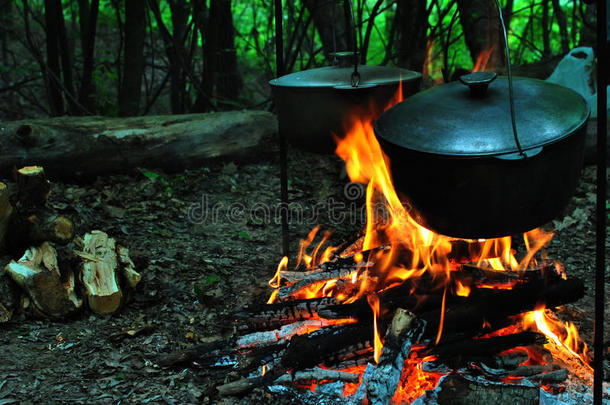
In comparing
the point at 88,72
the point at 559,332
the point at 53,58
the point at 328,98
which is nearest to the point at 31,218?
the point at 328,98

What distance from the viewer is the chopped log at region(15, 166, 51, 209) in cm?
300

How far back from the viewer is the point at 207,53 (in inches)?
250

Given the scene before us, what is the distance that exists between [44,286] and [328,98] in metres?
1.74

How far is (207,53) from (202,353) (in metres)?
4.41

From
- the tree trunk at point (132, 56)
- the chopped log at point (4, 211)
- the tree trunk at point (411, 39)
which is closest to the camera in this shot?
the chopped log at point (4, 211)

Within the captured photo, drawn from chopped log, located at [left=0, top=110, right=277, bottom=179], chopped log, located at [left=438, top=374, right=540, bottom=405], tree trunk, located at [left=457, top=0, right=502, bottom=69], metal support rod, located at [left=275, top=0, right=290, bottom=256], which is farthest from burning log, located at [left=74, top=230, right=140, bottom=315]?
tree trunk, located at [left=457, top=0, right=502, bottom=69]

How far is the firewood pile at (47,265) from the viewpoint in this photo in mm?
2848

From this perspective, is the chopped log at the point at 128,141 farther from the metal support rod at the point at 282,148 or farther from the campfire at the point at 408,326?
the campfire at the point at 408,326

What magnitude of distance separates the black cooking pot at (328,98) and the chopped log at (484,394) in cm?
139

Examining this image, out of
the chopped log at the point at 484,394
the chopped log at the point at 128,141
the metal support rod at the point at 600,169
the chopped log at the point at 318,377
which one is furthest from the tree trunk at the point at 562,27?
the chopped log at the point at 318,377

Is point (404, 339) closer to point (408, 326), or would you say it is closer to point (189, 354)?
point (408, 326)

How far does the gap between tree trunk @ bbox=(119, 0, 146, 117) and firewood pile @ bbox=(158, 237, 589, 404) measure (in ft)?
11.0

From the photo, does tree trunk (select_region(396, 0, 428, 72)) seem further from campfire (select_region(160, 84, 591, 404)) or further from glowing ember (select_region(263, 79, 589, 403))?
campfire (select_region(160, 84, 591, 404))

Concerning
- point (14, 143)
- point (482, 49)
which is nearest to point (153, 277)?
point (14, 143)
